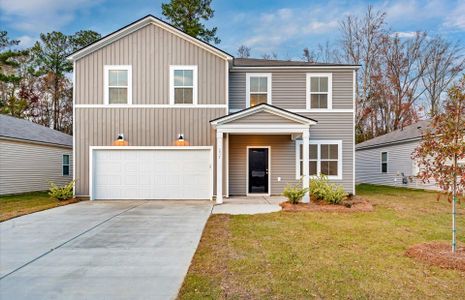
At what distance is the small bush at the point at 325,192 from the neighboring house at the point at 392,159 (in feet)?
20.9

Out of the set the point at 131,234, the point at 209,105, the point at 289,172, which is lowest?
the point at 131,234

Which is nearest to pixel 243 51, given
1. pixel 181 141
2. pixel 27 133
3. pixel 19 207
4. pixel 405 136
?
pixel 405 136

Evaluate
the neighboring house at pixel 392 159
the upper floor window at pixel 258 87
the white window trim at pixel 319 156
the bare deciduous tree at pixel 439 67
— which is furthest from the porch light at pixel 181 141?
the bare deciduous tree at pixel 439 67

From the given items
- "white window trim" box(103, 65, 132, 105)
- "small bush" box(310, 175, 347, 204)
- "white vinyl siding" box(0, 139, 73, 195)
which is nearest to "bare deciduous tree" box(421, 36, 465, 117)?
"small bush" box(310, 175, 347, 204)

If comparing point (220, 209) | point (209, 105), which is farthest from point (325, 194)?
point (209, 105)

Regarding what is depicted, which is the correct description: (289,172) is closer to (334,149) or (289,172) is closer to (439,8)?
(334,149)

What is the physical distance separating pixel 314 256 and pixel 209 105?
8804mm

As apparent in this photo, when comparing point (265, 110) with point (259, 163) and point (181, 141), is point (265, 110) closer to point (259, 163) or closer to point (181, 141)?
point (259, 163)

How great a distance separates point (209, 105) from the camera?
1326cm

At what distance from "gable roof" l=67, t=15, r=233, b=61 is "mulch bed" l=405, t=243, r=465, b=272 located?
9741 mm

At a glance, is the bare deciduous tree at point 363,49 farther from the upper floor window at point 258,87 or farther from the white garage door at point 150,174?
the white garage door at point 150,174

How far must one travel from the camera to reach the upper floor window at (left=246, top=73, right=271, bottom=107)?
1411 cm

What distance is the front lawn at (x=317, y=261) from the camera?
408cm

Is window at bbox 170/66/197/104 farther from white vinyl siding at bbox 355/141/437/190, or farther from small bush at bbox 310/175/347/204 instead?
white vinyl siding at bbox 355/141/437/190
